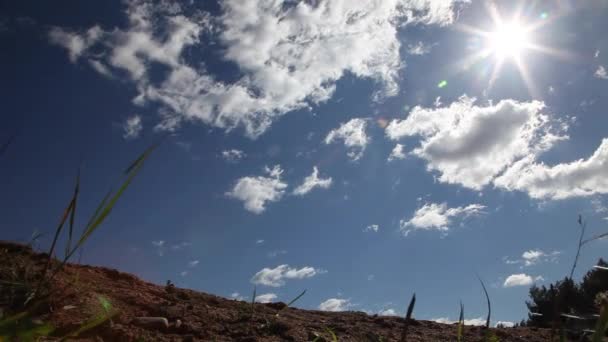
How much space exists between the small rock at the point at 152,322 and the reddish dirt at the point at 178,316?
24 millimetres

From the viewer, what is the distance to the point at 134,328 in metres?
2.87

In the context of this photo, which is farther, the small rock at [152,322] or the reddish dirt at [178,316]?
the small rock at [152,322]

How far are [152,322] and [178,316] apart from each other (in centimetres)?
34

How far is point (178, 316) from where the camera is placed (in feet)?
10.9

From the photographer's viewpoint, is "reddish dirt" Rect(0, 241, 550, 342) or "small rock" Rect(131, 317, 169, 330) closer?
"reddish dirt" Rect(0, 241, 550, 342)

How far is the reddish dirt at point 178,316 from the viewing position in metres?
2.76

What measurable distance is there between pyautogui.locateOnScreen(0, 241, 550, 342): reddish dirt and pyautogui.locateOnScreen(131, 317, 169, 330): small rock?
2cm

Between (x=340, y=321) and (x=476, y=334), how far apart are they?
1403mm

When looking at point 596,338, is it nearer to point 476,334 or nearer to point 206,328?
point 206,328

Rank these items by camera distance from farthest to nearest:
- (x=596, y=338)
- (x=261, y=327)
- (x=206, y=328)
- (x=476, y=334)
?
(x=476, y=334) < (x=261, y=327) < (x=206, y=328) < (x=596, y=338)

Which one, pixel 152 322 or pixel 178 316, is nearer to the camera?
pixel 152 322

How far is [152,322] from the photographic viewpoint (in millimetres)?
3008

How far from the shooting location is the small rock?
9.73ft

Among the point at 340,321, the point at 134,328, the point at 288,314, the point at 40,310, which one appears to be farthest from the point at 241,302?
the point at 40,310
